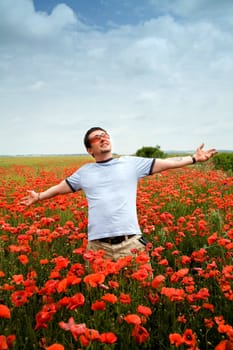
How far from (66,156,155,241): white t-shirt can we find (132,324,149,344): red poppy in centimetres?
160

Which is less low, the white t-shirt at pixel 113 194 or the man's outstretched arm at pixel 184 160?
the man's outstretched arm at pixel 184 160

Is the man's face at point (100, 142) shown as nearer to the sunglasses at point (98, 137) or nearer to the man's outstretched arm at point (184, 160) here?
the sunglasses at point (98, 137)

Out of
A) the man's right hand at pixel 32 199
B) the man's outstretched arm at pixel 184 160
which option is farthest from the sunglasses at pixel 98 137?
the man's right hand at pixel 32 199

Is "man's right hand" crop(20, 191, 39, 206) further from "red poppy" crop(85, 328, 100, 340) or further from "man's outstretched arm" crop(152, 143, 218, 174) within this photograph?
"red poppy" crop(85, 328, 100, 340)

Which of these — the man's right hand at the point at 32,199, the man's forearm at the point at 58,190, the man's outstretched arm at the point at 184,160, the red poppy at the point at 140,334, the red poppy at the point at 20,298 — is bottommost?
the red poppy at the point at 140,334

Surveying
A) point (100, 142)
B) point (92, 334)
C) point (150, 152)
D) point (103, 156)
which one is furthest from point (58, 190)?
point (150, 152)

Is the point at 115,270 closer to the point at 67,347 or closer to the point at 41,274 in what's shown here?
the point at 67,347


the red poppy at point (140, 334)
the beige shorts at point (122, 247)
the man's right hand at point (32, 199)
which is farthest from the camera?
the man's right hand at point (32, 199)

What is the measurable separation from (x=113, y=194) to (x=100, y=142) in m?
0.56

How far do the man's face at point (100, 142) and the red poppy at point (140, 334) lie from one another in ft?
6.90

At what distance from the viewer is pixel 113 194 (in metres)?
3.50

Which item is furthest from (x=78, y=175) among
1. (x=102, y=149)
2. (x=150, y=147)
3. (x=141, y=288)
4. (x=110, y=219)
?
(x=150, y=147)

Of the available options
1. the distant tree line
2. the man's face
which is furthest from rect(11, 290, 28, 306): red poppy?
the distant tree line

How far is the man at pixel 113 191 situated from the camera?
11.2 feet
